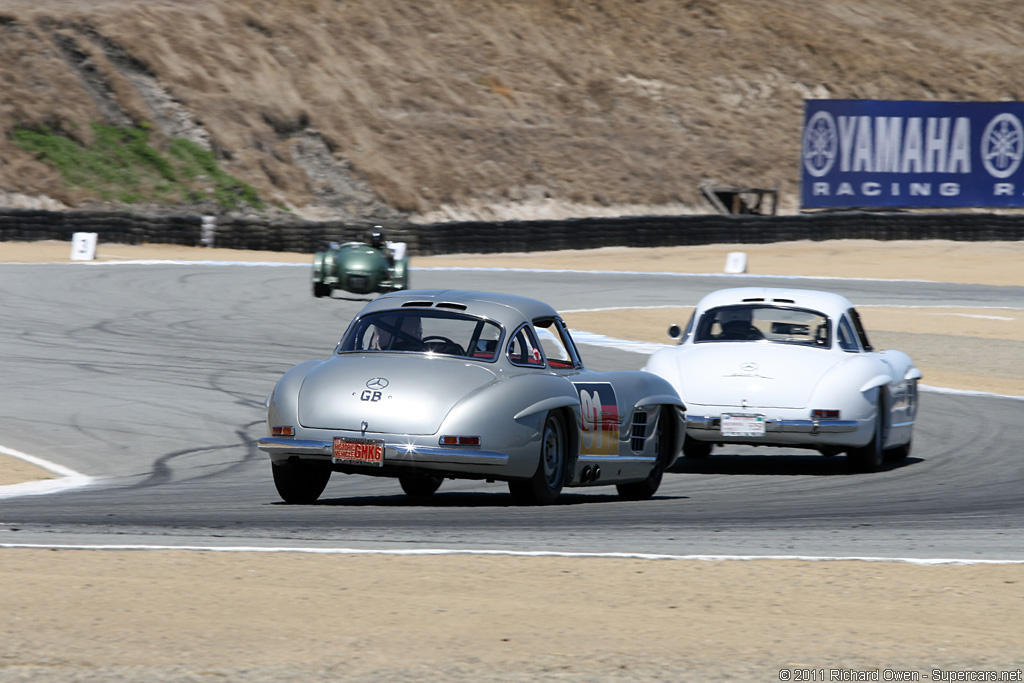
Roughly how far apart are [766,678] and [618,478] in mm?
4544

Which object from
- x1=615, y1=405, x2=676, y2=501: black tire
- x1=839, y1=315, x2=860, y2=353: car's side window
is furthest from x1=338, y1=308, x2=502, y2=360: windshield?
x1=839, y1=315, x2=860, y2=353: car's side window

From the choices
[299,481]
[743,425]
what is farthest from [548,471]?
[743,425]

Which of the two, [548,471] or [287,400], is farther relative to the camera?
[548,471]

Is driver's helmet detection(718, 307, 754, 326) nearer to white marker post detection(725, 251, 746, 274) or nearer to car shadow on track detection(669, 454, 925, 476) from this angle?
car shadow on track detection(669, 454, 925, 476)

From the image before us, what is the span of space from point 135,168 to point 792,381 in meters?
39.1

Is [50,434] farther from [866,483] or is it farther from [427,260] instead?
[427,260]

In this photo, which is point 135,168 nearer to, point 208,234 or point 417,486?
point 208,234

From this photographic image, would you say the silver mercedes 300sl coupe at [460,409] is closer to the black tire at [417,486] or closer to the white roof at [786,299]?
the black tire at [417,486]

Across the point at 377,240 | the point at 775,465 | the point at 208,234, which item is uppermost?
the point at 208,234

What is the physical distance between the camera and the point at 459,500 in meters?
9.42

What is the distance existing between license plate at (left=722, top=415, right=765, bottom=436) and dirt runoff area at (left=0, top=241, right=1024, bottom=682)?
13.1 ft

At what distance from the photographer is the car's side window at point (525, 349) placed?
8891 mm

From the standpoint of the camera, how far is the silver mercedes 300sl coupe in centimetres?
827

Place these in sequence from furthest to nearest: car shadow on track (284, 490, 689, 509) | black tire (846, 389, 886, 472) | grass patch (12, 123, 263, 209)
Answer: grass patch (12, 123, 263, 209) → black tire (846, 389, 886, 472) → car shadow on track (284, 490, 689, 509)
